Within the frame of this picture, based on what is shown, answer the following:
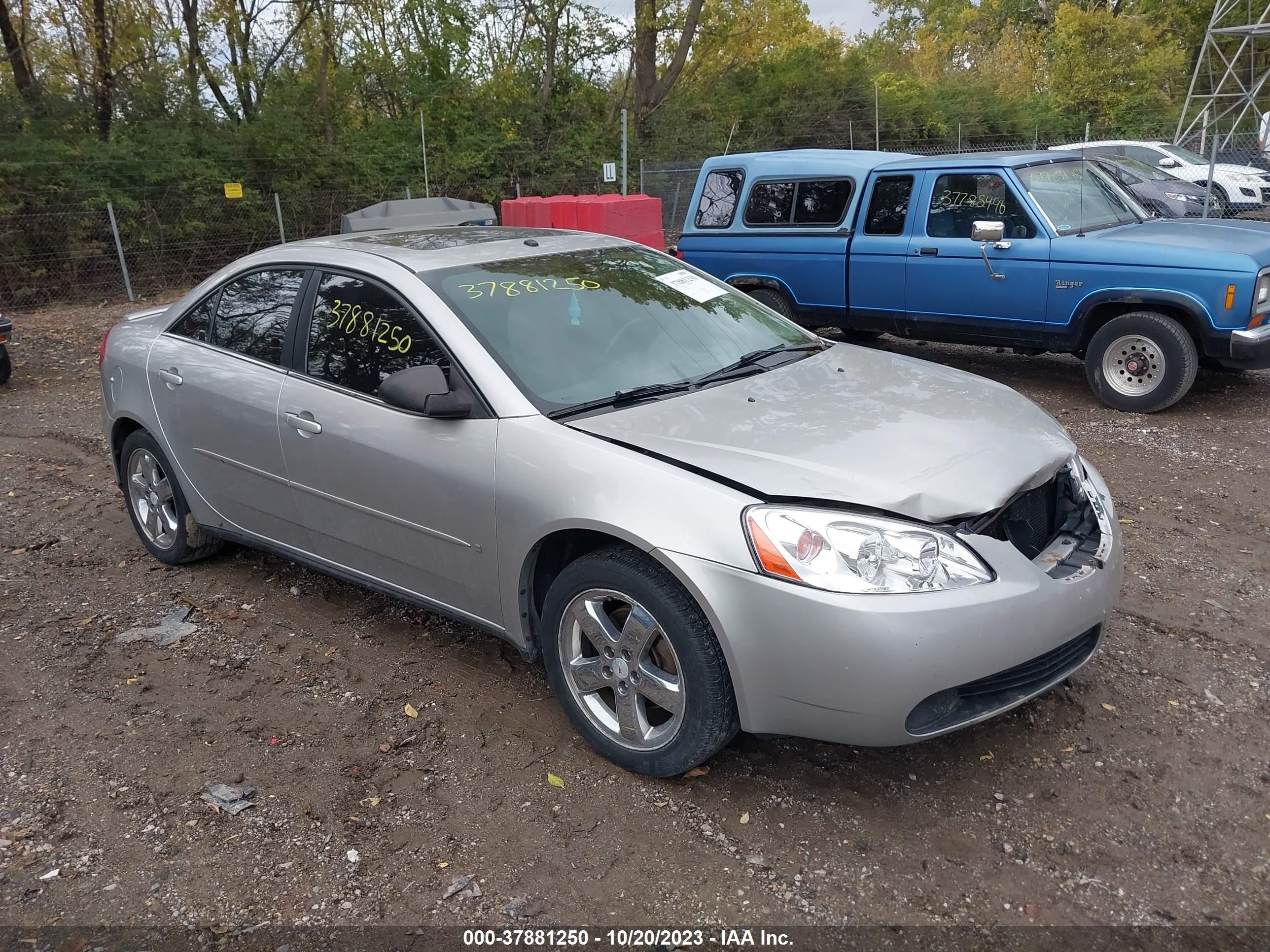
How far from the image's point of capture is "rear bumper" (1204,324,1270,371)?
22.0 feet

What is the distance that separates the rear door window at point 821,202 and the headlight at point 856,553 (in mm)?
6373

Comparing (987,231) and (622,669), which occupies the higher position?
(987,231)

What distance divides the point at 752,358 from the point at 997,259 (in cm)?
452

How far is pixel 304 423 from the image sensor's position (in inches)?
154

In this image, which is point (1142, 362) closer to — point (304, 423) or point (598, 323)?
point (598, 323)

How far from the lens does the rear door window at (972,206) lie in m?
7.67

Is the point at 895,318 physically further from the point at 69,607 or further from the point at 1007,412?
the point at 69,607

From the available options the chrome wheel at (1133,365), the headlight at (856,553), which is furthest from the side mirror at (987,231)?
the headlight at (856,553)

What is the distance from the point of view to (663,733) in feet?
10.3

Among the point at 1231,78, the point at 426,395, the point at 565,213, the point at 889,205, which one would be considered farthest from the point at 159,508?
the point at 1231,78

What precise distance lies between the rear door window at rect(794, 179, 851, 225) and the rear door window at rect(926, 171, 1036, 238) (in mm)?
820

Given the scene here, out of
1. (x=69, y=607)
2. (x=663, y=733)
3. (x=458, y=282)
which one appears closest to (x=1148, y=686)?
(x=663, y=733)

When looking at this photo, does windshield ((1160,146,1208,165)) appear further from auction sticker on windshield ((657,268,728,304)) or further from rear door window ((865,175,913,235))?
auction sticker on windshield ((657,268,728,304))

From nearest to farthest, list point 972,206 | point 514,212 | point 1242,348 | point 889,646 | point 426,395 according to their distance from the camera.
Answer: point 889,646 → point 426,395 → point 1242,348 → point 972,206 → point 514,212
